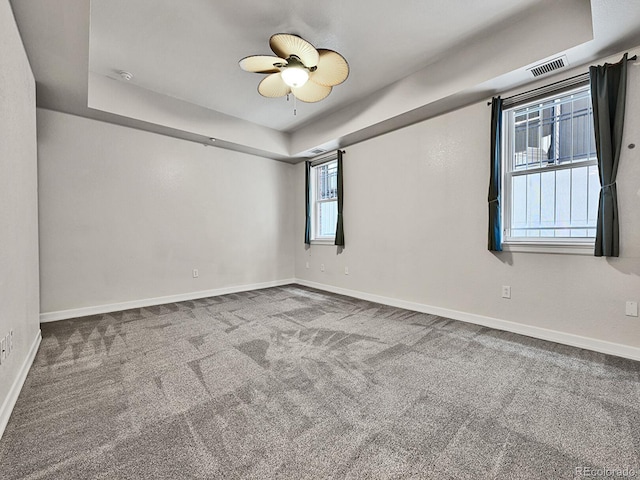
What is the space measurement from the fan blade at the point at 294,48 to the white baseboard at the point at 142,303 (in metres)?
3.59

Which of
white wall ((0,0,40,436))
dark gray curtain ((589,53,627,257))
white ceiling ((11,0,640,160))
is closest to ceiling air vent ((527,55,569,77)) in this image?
white ceiling ((11,0,640,160))

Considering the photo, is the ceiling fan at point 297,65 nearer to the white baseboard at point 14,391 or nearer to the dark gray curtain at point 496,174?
the dark gray curtain at point 496,174

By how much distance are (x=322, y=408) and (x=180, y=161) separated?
408 cm

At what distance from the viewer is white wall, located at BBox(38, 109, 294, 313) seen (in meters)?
3.48

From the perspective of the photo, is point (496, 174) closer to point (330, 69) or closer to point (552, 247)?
point (552, 247)

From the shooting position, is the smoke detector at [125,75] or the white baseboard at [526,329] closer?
the white baseboard at [526,329]

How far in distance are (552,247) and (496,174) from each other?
88 cm

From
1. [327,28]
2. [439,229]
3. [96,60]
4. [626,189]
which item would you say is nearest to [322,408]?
[439,229]

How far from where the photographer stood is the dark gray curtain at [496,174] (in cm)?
301

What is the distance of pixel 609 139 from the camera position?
2.37 metres

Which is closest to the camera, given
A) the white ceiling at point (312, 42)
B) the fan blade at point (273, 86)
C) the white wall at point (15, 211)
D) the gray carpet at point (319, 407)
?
the gray carpet at point (319, 407)

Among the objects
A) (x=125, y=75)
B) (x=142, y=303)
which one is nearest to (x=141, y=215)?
(x=142, y=303)

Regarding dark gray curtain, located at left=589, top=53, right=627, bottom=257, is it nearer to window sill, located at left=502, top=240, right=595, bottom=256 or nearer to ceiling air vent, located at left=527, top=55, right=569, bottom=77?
window sill, located at left=502, top=240, right=595, bottom=256

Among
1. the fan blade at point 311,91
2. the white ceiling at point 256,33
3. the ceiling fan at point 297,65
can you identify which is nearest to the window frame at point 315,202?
the white ceiling at point 256,33
